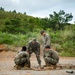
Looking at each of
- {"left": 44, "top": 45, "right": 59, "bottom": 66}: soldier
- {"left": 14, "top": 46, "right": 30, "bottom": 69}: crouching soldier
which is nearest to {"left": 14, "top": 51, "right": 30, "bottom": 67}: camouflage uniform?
{"left": 14, "top": 46, "right": 30, "bottom": 69}: crouching soldier

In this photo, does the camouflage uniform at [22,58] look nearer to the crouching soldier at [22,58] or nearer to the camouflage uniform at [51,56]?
the crouching soldier at [22,58]

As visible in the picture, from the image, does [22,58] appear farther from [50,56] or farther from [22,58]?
[50,56]

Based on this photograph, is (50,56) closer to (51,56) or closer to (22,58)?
(51,56)

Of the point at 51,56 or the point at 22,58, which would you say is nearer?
the point at 22,58

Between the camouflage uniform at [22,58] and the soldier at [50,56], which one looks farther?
the soldier at [50,56]

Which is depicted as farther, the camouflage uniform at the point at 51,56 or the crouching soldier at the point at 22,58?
the camouflage uniform at the point at 51,56

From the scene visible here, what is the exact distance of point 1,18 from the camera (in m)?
77.2

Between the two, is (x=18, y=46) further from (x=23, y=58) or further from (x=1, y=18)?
(x=1, y=18)

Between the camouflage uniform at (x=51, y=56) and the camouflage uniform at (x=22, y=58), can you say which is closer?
the camouflage uniform at (x=22, y=58)

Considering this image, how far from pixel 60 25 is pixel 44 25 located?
313cm

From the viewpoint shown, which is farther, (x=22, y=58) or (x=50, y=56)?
(x=50, y=56)

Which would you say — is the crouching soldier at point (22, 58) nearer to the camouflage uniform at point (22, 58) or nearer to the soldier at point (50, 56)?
the camouflage uniform at point (22, 58)

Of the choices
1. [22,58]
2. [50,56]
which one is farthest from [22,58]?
[50,56]

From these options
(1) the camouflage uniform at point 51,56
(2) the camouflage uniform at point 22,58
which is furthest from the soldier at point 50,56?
(2) the camouflage uniform at point 22,58
